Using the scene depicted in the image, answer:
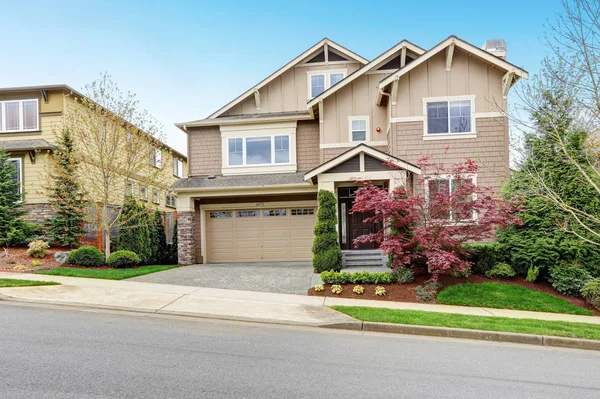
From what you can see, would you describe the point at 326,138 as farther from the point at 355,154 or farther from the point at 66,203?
the point at 66,203

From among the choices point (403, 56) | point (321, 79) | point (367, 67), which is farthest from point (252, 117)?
point (403, 56)

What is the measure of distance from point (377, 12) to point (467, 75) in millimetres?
5179

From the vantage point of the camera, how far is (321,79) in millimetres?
17922

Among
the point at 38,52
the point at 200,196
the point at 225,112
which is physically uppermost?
the point at 38,52

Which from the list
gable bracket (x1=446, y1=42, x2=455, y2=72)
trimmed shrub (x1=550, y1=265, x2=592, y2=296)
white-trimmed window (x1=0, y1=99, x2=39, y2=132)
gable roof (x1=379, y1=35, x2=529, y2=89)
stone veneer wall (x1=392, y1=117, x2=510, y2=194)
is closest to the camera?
trimmed shrub (x1=550, y1=265, x2=592, y2=296)

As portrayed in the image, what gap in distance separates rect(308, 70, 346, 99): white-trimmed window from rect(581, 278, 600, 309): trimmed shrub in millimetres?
12516

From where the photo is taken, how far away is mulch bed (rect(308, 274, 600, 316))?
998 centimetres

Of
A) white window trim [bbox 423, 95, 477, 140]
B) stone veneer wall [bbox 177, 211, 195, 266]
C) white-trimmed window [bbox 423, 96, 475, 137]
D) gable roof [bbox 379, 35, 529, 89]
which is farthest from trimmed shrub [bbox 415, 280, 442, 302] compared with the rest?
stone veneer wall [bbox 177, 211, 195, 266]

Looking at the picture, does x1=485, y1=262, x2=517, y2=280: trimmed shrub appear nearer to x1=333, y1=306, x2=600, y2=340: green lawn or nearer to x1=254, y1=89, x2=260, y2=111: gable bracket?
x1=333, y1=306, x2=600, y2=340: green lawn

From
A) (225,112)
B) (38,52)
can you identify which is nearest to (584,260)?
(225,112)

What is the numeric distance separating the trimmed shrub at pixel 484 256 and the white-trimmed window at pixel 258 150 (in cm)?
836

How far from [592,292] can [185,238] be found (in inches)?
537

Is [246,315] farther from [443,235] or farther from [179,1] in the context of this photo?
[179,1]

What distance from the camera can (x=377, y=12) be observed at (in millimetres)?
16516
